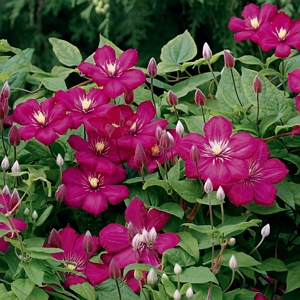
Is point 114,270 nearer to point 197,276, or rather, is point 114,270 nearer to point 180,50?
point 197,276

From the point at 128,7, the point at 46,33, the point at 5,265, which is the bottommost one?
the point at 46,33

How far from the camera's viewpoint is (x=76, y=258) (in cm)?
109

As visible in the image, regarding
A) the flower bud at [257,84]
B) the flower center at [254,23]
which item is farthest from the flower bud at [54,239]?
the flower center at [254,23]

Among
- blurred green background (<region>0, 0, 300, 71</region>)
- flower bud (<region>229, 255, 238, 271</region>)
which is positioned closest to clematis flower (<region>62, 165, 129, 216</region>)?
flower bud (<region>229, 255, 238, 271</region>)

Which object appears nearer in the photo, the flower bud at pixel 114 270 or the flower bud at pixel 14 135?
the flower bud at pixel 114 270

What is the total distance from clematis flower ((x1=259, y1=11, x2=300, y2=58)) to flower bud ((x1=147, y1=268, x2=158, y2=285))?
524mm

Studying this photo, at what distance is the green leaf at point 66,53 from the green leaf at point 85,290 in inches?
23.1

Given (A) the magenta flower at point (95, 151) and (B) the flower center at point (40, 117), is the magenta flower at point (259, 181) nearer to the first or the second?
(A) the magenta flower at point (95, 151)

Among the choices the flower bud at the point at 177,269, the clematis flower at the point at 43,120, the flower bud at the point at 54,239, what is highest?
the clematis flower at the point at 43,120

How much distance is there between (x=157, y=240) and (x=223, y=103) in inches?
11.6

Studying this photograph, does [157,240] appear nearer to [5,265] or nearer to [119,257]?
[119,257]

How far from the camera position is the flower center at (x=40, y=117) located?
118cm

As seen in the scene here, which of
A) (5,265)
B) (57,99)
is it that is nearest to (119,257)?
(5,265)

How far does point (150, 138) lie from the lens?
1.16m
